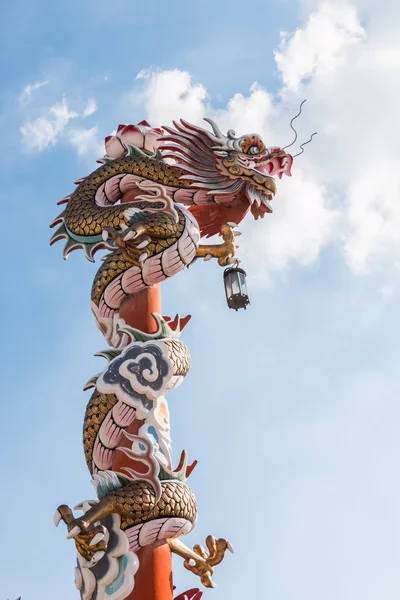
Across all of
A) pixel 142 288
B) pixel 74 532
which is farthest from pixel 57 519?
pixel 142 288

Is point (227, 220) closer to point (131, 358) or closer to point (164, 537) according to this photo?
point (131, 358)

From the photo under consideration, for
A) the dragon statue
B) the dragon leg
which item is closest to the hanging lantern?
the dragon statue

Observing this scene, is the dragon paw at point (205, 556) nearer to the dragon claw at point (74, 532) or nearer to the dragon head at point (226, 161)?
the dragon claw at point (74, 532)

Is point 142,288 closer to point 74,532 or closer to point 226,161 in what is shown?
point 226,161

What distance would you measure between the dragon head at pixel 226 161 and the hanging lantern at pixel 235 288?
132cm

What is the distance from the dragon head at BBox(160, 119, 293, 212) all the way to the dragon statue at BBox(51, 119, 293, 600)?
13 millimetres

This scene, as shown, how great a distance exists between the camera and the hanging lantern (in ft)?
24.7

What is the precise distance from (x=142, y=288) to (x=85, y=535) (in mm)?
2425

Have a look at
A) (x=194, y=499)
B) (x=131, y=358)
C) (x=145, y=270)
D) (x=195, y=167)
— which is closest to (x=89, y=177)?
(x=195, y=167)

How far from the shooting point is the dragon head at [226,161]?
8.83 meters

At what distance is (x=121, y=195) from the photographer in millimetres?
8930

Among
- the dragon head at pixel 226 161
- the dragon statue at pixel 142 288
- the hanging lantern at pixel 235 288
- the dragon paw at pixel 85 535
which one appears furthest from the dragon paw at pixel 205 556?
the dragon head at pixel 226 161

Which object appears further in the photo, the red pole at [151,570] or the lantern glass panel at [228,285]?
the lantern glass panel at [228,285]

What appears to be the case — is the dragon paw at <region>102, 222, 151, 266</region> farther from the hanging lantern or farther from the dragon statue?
the hanging lantern
